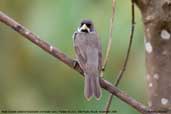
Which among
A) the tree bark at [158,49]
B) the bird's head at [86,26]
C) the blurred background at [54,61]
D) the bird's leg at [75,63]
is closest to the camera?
the tree bark at [158,49]

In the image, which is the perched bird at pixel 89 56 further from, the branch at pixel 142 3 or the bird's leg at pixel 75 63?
the branch at pixel 142 3

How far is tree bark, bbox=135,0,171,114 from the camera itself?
2.43m

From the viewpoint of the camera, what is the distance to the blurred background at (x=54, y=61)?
4766 millimetres

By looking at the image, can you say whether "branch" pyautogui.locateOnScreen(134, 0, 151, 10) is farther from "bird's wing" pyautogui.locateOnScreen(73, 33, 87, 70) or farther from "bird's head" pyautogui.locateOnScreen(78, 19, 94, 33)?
"bird's head" pyautogui.locateOnScreen(78, 19, 94, 33)

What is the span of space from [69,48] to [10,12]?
49.4 inches

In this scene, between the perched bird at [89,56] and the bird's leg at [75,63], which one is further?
the perched bird at [89,56]

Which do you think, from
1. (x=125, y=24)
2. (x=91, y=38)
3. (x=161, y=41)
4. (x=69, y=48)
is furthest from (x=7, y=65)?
(x=161, y=41)

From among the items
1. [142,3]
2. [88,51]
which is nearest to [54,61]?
[88,51]

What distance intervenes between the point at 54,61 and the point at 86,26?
1884 millimetres

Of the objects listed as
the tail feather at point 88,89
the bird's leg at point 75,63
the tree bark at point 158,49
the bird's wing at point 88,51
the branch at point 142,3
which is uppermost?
the branch at point 142,3

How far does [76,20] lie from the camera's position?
475 cm

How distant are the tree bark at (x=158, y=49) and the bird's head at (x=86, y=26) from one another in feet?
4.33

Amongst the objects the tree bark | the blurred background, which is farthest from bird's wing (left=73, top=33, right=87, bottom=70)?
the tree bark

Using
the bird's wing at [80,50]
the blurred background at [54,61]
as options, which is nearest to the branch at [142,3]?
the bird's wing at [80,50]
